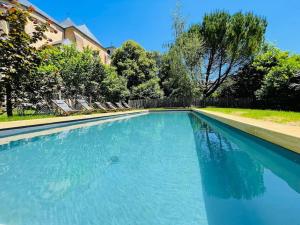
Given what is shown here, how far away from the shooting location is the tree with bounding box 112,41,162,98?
27.1 metres

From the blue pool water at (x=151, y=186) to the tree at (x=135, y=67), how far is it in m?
22.3

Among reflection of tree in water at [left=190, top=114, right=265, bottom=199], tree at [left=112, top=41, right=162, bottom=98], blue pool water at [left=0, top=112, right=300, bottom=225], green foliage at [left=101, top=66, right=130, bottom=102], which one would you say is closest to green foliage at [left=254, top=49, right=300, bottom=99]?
blue pool water at [left=0, top=112, right=300, bottom=225]

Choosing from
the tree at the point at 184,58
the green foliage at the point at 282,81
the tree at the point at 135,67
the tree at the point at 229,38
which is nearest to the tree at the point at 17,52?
the green foliage at the point at 282,81

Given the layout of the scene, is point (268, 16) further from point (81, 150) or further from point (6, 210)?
point (6, 210)

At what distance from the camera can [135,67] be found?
2767 centimetres

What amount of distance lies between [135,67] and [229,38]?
37.1ft

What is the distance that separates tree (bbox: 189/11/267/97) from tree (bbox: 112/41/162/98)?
679 centimetres

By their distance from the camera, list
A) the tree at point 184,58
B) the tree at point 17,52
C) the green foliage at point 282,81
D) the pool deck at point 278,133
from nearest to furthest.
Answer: the pool deck at point 278,133
the tree at point 17,52
the green foliage at point 282,81
the tree at point 184,58

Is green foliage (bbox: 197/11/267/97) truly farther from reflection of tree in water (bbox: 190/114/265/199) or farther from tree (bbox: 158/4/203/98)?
reflection of tree in water (bbox: 190/114/265/199)

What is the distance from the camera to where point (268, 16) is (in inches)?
934

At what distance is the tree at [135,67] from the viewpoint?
2711 centimetres

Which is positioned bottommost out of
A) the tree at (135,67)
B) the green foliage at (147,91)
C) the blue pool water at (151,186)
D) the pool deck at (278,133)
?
the blue pool water at (151,186)

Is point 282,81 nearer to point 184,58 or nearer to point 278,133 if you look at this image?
point 278,133

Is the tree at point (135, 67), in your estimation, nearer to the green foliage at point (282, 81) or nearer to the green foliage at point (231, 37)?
the green foliage at point (231, 37)
